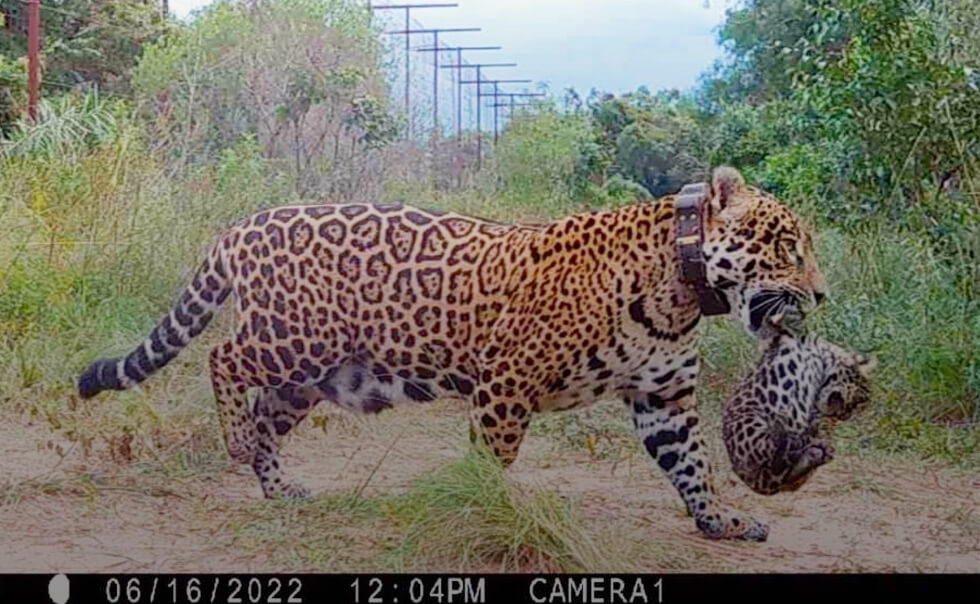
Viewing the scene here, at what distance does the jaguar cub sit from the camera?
3.43 metres

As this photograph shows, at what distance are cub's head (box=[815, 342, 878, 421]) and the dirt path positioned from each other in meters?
0.18

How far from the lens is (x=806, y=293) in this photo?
331cm

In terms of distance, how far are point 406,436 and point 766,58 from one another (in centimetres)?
168

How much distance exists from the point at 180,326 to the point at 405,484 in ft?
2.39

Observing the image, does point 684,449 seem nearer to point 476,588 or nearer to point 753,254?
point 753,254

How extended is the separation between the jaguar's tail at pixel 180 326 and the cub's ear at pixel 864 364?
1559 millimetres

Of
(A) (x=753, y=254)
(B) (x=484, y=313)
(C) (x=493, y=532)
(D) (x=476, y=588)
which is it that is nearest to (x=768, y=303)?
(A) (x=753, y=254)

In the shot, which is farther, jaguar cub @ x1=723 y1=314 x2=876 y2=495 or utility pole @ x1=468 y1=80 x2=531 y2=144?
utility pole @ x1=468 y1=80 x2=531 y2=144

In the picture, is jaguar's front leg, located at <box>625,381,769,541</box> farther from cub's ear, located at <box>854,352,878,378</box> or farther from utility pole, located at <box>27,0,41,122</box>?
utility pole, located at <box>27,0,41,122</box>

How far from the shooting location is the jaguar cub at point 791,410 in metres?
3.43

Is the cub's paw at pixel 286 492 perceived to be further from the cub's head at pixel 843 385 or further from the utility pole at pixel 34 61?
the utility pole at pixel 34 61

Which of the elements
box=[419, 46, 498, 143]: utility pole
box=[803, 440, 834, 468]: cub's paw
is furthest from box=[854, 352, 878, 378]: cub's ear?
box=[419, 46, 498, 143]: utility pole

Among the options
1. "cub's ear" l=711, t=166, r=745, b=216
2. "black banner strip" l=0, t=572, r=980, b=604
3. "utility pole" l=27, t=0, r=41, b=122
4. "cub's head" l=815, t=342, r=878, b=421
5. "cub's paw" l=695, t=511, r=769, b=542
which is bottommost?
"black banner strip" l=0, t=572, r=980, b=604

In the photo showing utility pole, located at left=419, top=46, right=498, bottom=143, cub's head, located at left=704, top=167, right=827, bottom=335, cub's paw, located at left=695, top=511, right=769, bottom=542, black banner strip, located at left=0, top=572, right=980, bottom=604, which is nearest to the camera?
black banner strip, located at left=0, top=572, right=980, bottom=604
